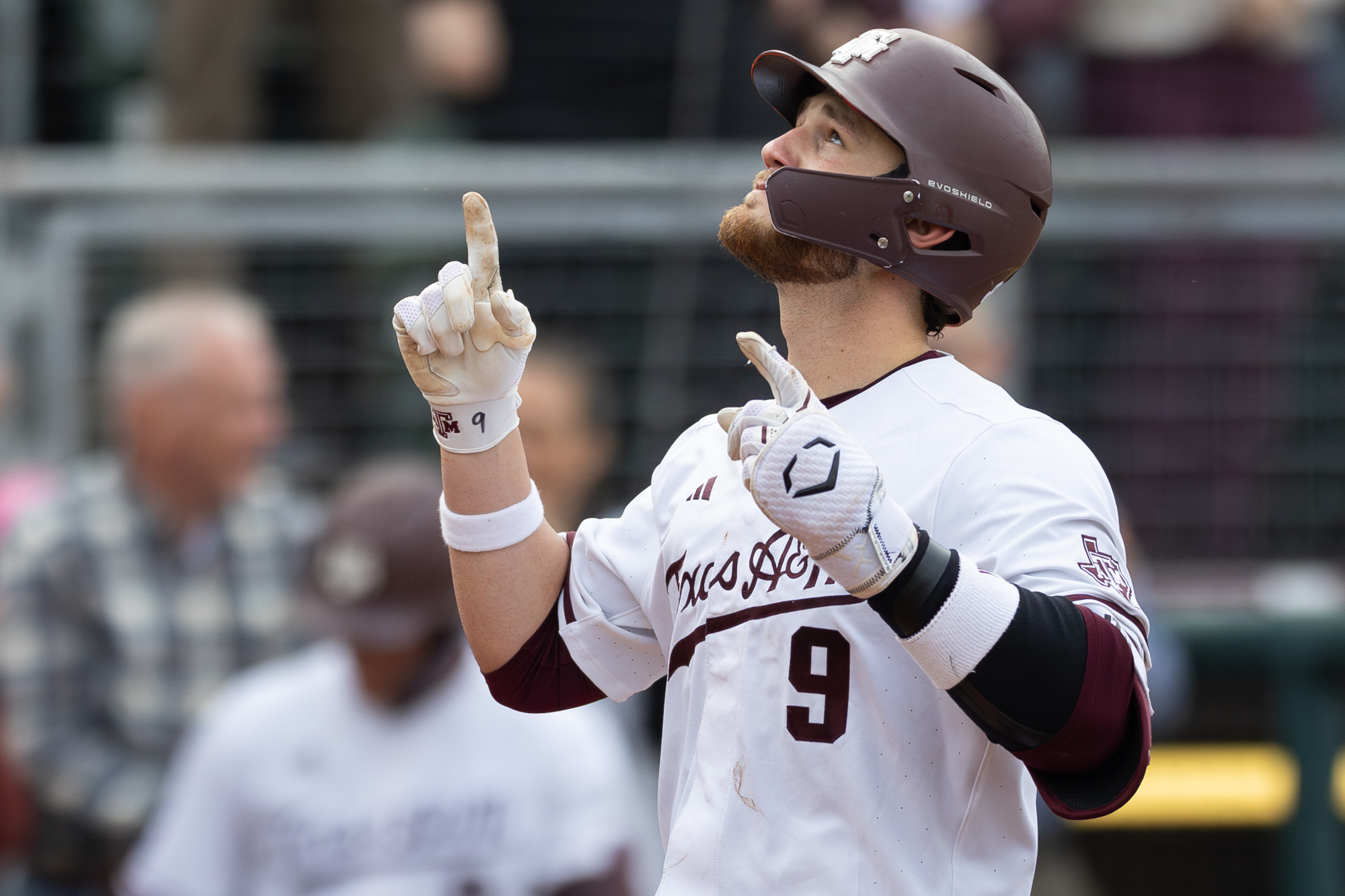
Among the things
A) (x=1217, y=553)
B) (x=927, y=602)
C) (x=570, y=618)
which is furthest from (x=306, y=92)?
(x=927, y=602)

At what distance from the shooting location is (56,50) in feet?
19.2

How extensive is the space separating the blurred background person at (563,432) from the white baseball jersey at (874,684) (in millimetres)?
2321

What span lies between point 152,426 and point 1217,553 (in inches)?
134

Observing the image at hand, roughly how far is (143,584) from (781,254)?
2.98m

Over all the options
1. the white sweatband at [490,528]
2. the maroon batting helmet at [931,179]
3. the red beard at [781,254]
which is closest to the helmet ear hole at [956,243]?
the maroon batting helmet at [931,179]

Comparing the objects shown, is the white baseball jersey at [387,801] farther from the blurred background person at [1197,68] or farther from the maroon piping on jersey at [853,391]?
the blurred background person at [1197,68]

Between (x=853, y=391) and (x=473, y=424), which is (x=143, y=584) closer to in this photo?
(x=473, y=424)

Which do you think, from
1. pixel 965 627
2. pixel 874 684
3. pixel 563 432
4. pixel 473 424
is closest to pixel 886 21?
pixel 563 432

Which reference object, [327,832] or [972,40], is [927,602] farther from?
[972,40]

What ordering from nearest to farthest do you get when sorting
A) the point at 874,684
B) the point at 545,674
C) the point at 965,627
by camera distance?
the point at 965,627, the point at 874,684, the point at 545,674

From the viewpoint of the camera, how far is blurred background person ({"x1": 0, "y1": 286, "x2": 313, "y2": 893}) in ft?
15.0

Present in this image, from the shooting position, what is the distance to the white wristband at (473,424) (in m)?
2.33

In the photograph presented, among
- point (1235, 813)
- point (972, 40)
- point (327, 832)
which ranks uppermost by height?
point (972, 40)

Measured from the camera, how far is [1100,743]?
192cm
